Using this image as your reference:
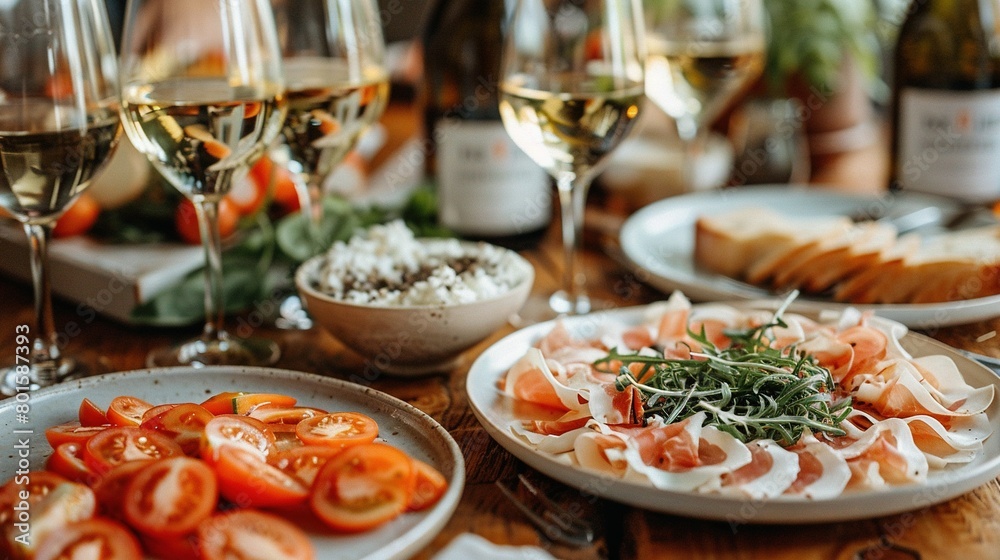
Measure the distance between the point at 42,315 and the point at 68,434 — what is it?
0.36 metres

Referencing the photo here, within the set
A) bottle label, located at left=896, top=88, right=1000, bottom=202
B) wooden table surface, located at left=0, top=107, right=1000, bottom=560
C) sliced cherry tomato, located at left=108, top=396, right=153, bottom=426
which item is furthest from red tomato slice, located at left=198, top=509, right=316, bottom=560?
bottle label, located at left=896, top=88, right=1000, bottom=202

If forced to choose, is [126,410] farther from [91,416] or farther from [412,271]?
[412,271]

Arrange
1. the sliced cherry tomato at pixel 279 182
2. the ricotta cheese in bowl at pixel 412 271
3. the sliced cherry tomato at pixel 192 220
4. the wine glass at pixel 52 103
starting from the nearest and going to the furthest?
the wine glass at pixel 52 103, the ricotta cheese in bowl at pixel 412 271, the sliced cherry tomato at pixel 192 220, the sliced cherry tomato at pixel 279 182

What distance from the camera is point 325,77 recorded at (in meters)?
1.34

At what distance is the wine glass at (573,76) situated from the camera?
Answer: 4.26 ft

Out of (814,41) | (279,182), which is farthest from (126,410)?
(814,41)

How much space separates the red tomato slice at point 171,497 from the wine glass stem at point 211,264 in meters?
0.51

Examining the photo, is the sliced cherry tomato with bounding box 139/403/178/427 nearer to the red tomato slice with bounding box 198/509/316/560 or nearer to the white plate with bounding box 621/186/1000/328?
the red tomato slice with bounding box 198/509/316/560

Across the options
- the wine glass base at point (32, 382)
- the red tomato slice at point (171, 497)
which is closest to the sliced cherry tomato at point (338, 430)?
the red tomato slice at point (171, 497)

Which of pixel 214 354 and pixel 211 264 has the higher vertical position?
pixel 211 264

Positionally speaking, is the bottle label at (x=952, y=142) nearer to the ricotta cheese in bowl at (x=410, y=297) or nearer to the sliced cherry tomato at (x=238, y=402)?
the ricotta cheese in bowl at (x=410, y=297)

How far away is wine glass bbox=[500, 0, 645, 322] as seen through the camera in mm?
1299

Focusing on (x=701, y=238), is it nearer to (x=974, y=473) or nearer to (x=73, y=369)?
(x=974, y=473)

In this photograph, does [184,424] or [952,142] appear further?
[952,142]
